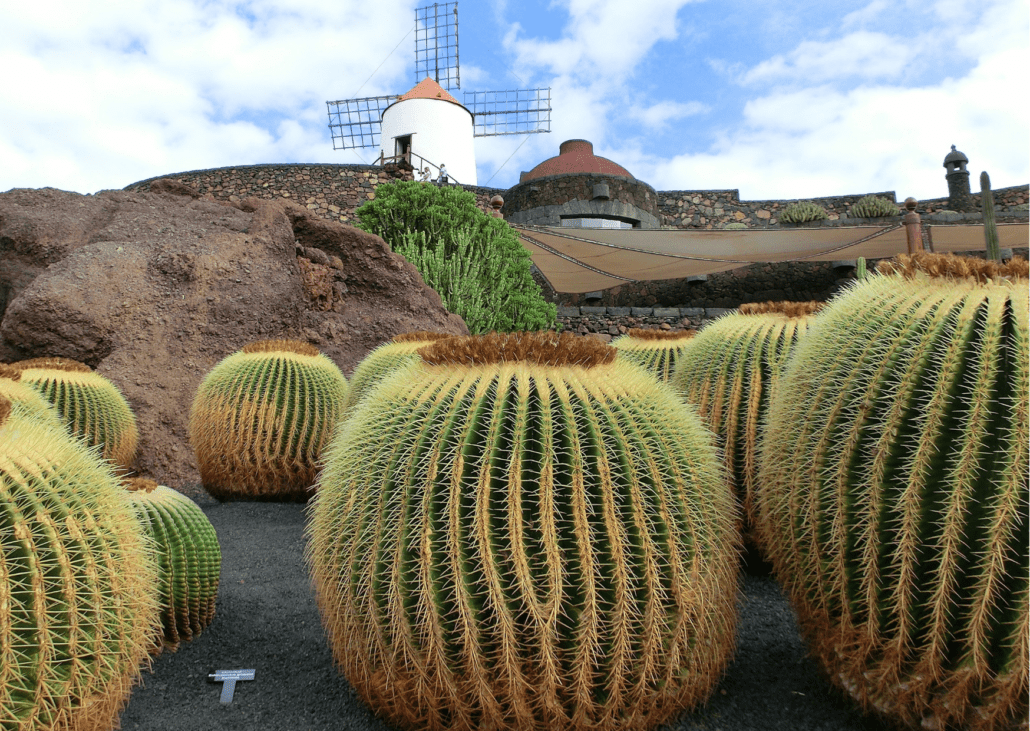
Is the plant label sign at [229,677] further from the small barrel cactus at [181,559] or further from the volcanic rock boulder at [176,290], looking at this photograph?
the volcanic rock boulder at [176,290]

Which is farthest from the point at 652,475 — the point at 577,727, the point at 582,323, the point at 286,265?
the point at 582,323

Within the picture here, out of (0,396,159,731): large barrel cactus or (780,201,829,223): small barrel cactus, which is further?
(780,201,829,223): small barrel cactus

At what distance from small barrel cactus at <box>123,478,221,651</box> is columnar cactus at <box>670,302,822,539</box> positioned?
6.55 feet

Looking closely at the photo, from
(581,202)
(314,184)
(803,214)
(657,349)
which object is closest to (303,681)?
(657,349)

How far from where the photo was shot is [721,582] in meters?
1.89

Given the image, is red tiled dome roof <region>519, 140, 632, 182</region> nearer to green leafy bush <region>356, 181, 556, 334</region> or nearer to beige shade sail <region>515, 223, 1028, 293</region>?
beige shade sail <region>515, 223, 1028, 293</region>

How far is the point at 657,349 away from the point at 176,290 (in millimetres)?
4483

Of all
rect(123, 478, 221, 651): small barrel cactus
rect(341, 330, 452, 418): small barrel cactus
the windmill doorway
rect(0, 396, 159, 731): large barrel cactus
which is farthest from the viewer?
the windmill doorway

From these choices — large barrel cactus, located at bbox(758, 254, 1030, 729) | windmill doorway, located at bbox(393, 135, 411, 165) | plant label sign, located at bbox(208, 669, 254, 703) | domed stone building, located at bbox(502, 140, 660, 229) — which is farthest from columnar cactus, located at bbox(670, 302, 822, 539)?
windmill doorway, located at bbox(393, 135, 411, 165)

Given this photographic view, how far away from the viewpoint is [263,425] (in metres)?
4.62

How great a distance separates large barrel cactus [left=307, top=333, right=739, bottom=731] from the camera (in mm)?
1673

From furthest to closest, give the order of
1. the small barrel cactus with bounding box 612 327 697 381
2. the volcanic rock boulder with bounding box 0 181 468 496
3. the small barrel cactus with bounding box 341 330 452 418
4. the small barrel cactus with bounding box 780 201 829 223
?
1. the small barrel cactus with bounding box 780 201 829 223
2. the volcanic rock boulder with bounding box 0 181 468 496
3. the small barrel cactus with bounding box 341 330 452 418
4. the small barrel cactus with bounding box 612 327 697 381

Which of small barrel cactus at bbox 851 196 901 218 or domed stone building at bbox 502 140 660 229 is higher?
domed stone building at bbox 502 140 660 229

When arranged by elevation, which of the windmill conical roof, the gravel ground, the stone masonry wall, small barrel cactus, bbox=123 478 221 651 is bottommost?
the gravel ground
